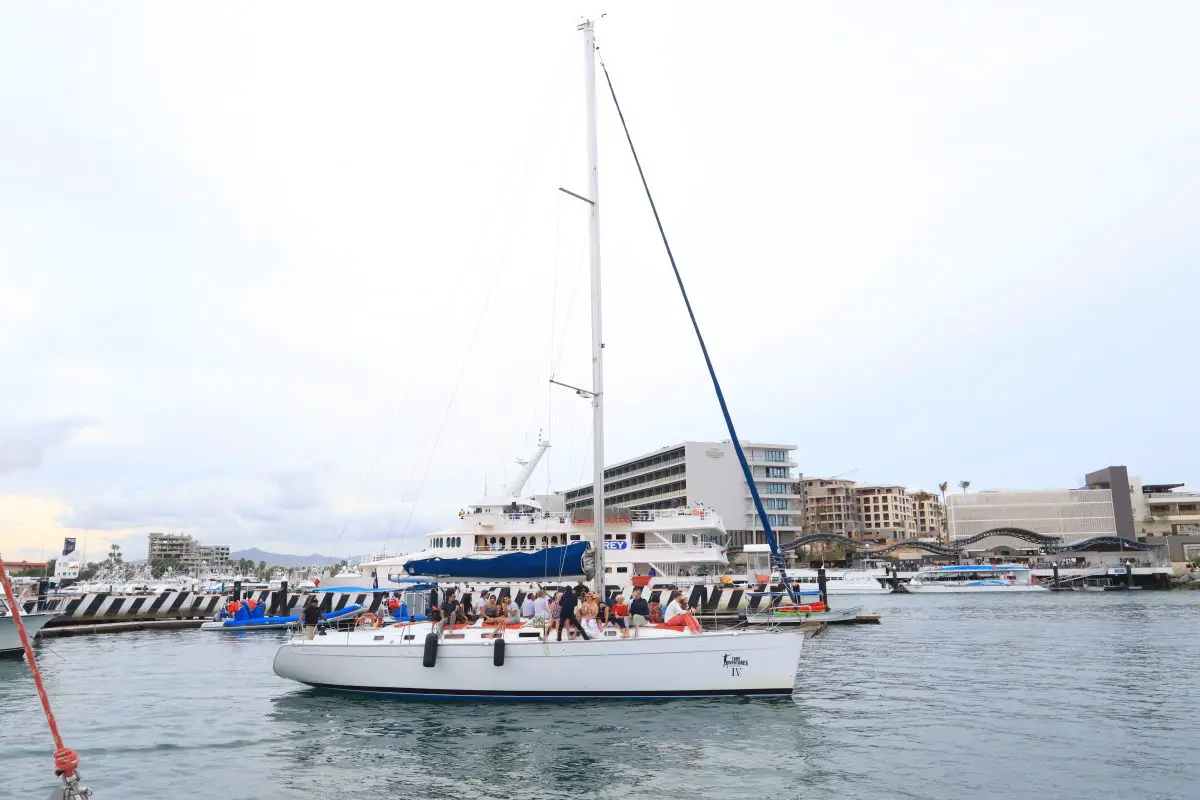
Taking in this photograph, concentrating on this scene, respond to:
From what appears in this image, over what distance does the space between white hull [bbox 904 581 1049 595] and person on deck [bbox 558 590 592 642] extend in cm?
6975

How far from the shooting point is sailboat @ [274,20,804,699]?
16031 millimetres

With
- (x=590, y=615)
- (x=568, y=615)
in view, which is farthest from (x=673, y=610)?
(x=568, y=615)

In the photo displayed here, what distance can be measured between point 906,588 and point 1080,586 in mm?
19428

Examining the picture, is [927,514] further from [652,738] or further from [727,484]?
[652,738]

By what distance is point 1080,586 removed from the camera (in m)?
81.0

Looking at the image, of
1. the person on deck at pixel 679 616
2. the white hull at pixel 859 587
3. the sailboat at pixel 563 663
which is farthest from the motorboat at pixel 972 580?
the person on deck at pixel 679 616

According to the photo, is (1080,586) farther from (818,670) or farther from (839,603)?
(818,670)

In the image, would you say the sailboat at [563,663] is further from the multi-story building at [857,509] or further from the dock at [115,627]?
the multi-story building at [857,509]

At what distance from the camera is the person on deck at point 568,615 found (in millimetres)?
16016

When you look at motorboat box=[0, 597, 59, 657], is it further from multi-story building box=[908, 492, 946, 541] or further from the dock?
multi-story building box=[908, 492, 946, 541]

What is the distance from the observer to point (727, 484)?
102500 mm

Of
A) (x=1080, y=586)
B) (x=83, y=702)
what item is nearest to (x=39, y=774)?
(x=83, y=702)

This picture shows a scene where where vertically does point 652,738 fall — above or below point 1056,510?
below

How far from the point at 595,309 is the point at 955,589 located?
69.4 m
